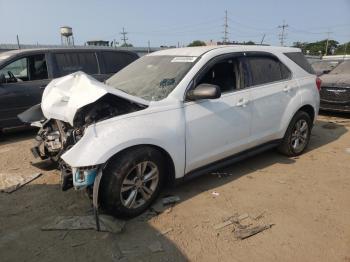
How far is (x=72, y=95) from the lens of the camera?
353 cm

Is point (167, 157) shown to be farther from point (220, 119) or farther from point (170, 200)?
point (220, 119)

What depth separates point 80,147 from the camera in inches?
122

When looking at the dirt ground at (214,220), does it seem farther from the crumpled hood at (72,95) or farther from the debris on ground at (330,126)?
the debris on ground at (330,126)

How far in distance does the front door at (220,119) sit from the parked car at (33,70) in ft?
12.7

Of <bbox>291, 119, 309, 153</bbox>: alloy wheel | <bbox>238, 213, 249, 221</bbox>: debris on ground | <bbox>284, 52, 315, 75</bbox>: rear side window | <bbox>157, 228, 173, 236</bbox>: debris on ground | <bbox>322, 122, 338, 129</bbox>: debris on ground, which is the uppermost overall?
<bbox>284, 52, 315, 75</bbox>: rear side window

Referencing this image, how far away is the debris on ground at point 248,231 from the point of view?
3221 mm

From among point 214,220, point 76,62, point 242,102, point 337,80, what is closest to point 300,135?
point 242,102

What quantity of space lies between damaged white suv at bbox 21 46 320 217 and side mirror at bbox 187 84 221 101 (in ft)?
0.03

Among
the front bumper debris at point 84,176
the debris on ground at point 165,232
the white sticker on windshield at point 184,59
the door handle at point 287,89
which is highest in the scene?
the white sticker on windshield at point 184,59

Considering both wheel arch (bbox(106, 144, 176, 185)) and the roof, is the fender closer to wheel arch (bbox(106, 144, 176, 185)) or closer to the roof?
wheel arch (bbox(106, 144, 176, 185))

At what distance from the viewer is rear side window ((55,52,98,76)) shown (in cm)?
701

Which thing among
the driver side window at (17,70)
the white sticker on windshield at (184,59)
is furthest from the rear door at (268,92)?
the driver side window at (17,70)

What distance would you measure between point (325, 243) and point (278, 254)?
503 millimetres

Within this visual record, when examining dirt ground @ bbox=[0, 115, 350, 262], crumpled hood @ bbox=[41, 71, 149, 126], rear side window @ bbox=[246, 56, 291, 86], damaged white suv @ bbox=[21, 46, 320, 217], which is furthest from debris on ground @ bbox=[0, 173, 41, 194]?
rear side window @ bbox=[246, 56, 291, 86]
